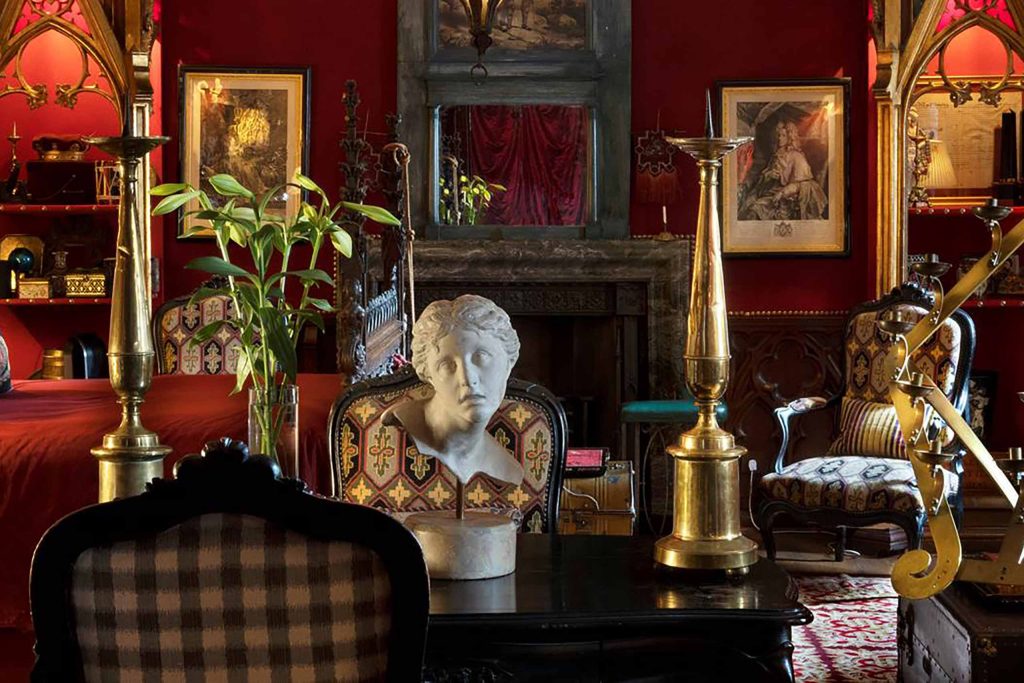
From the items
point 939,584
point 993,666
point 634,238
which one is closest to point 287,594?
point 939,584

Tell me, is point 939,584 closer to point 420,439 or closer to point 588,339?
point 420,439

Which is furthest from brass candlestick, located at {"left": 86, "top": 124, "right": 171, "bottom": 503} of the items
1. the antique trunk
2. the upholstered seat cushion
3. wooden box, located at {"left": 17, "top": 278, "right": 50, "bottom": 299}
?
wooden box, located at {"left": 17, "top": 278, "right": 50, "bottom": 299}

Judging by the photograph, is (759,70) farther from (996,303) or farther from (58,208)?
(58,208)

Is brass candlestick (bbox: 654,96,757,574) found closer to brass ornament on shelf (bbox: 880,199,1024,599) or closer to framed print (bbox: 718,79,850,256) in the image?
brass ornament on shelf (bbox: 880,199,1024,599)

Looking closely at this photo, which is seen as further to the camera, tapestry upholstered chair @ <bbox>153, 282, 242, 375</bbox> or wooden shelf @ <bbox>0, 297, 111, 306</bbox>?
wooden shelf @ <bbox>0, 297, 111, 306</bbox>

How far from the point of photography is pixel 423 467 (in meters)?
3.25

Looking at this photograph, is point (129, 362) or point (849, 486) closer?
point (129, 362)

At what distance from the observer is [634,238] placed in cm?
754

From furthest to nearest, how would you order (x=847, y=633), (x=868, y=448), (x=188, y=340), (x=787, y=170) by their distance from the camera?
(x=787, y=170) < (x=188, y=340) < (x=868, y=448) < (x=847, y=633)

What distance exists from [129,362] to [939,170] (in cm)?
579

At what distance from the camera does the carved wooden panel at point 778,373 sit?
24.8ft

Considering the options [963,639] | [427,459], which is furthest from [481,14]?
[963,639]

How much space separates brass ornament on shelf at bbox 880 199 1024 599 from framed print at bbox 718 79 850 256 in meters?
5.71

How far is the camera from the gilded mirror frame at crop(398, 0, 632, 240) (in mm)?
7559
